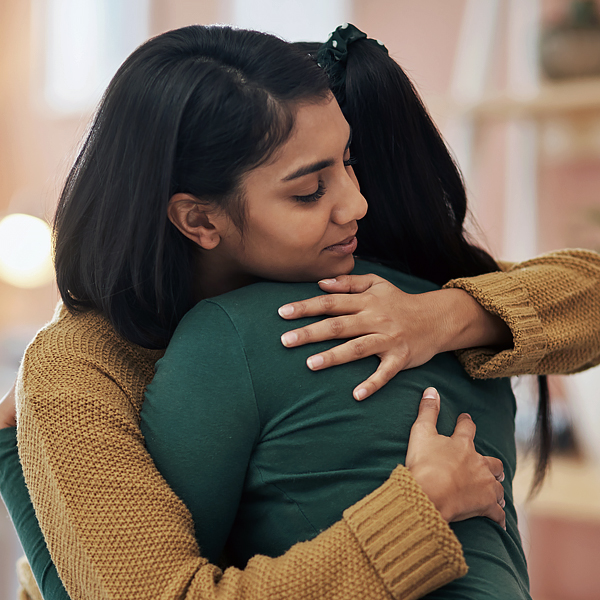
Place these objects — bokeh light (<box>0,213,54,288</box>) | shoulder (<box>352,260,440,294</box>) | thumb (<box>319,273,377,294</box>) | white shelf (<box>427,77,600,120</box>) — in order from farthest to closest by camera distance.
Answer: bokeh light (<box>0,213,54,288</box>) < white shelf (<box>427,77,600,120</box>) < shoulder (<box>352,260,440,294</box>) < thumb (<box>319,273,377,294</box>)

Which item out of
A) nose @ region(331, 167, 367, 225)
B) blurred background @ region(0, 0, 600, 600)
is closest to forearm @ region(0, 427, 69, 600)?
nose @ region(331, 167, 367, 225)

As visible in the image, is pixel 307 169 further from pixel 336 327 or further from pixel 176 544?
pixel 176 544

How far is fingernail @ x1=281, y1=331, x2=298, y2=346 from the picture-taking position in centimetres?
82

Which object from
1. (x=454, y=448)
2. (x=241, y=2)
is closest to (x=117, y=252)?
(x=454, y=448)

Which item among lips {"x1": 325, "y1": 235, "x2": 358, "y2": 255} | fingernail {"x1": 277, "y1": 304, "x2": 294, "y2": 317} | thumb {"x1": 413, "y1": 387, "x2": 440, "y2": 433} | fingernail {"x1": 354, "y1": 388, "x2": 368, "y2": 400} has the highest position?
lips {"x1": 325, "y1": 235, "x2": 358, "y2": 255}

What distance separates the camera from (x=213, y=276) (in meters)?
1.07

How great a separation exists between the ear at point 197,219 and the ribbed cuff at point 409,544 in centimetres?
44

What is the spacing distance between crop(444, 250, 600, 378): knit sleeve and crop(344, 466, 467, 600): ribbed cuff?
0.99 ft

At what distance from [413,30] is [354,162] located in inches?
66.9

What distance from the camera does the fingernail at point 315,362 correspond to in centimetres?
81

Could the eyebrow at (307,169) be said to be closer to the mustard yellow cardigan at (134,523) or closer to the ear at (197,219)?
the ear at (197,219)

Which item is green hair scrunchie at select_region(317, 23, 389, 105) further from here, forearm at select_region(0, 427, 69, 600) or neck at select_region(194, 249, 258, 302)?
forearm at select_region(0, 427, 69, 600)

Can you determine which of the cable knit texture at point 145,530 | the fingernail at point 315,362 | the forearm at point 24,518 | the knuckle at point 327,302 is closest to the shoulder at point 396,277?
the knuckle at point 327,302

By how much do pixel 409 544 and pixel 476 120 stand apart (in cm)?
178
